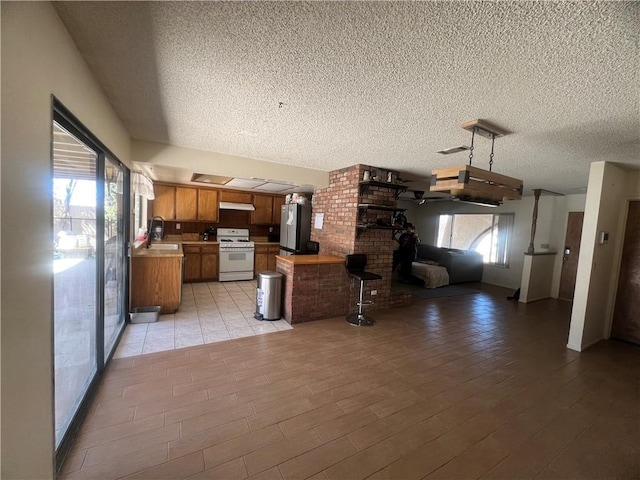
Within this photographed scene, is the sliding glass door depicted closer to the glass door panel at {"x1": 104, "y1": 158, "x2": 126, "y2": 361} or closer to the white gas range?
the glass door panel at {"x1": 104, "y1": 158, "x2": 126, "y2": 361}

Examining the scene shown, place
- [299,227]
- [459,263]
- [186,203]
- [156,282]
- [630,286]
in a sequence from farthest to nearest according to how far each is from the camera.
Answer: [459,263], [186,203], [299,227], [156,282], [630,286]

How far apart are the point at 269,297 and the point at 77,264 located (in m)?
2.26

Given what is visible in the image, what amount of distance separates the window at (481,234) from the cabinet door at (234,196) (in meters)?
5.96

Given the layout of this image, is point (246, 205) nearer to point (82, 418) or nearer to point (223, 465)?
point (82, 418)

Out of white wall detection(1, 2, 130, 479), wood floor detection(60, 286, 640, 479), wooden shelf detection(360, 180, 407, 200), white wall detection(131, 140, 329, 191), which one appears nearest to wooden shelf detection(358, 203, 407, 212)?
wooden shelf detection(360, 180, 407, 200)

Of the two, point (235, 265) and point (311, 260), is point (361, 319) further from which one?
point (235, 265)

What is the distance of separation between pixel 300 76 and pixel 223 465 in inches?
92.3

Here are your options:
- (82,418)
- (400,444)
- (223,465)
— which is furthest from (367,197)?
(82,418)

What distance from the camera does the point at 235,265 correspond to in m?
6.00

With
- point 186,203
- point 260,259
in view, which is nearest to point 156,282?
point 186,203

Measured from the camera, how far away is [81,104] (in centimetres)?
158

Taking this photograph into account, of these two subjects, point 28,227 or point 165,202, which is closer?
point 28,227

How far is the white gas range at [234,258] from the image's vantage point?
5887mm

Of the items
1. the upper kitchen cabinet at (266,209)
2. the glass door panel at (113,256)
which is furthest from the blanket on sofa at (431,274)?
the glass door panel at (113,256)
